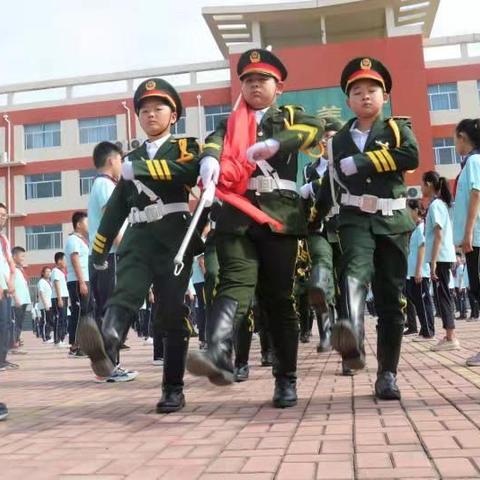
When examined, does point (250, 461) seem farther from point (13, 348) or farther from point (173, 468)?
point (13, 348)

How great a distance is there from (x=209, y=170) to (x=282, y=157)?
48 cm

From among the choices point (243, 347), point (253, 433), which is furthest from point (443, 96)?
point (253, 433)

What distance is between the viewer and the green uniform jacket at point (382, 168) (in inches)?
146

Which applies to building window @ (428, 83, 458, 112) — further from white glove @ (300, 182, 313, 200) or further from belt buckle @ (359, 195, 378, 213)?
belt buckle @ (359, 195, 378, 213)

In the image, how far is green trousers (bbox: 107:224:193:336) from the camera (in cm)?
386

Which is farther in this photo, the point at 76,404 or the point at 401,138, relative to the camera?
the point at 76,404

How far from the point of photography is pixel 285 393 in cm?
376

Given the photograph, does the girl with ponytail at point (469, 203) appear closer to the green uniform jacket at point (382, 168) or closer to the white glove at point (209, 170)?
the green uniform jacket at point (382, 168)

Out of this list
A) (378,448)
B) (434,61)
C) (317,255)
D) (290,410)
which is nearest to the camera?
(378,448)

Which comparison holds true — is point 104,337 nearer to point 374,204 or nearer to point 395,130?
point 374,204

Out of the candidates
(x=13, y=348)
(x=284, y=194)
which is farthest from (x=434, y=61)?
(x=284, y=194)

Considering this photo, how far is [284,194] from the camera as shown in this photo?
12.1 ft

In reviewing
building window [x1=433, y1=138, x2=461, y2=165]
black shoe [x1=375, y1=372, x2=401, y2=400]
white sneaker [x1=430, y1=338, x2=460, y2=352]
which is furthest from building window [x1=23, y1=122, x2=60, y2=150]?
black shoe [x1=375, y1=372, x2=401, y2=400]

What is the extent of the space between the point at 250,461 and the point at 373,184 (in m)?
1.95
